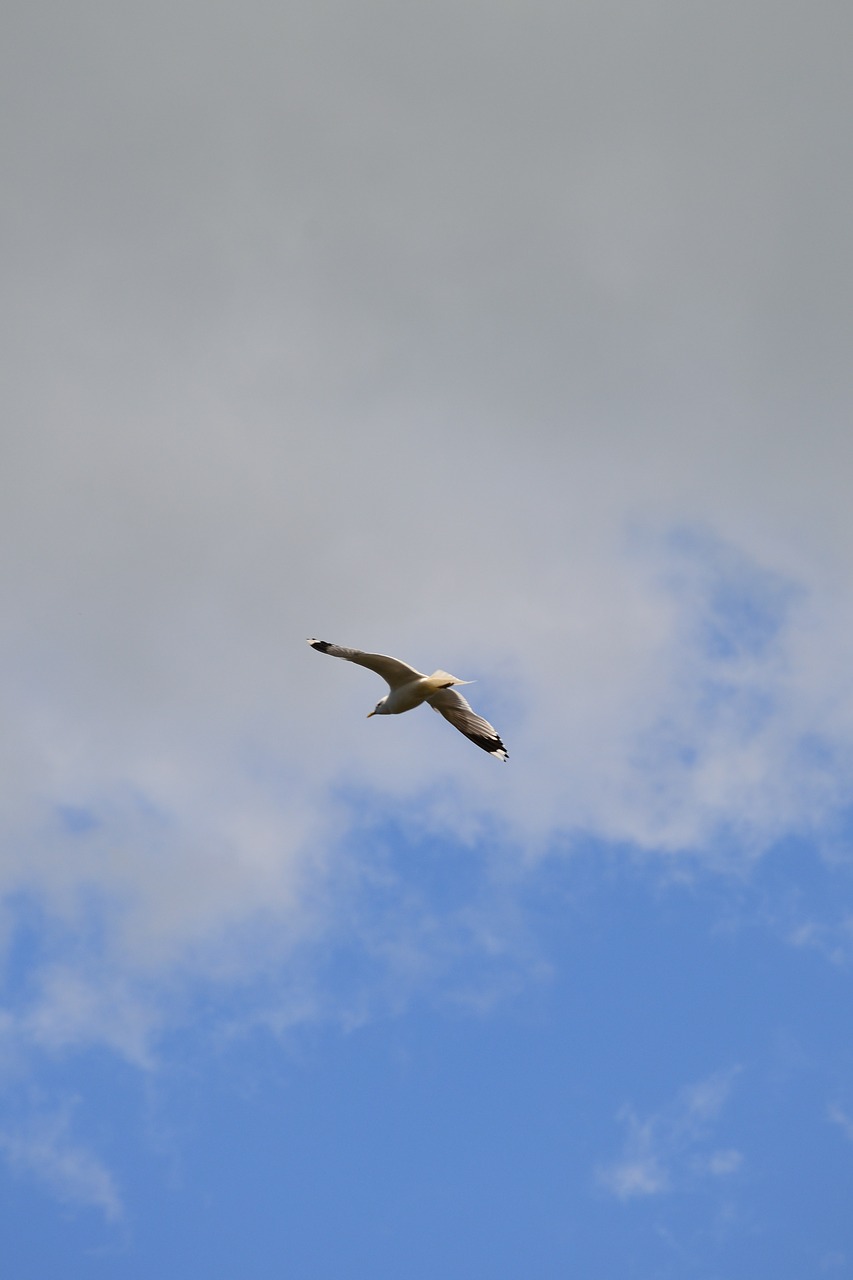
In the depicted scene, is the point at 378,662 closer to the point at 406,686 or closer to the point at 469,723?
the point at 406,686

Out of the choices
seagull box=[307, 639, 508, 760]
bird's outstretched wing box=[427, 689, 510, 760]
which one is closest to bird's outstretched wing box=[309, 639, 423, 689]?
seagull box=[307, 639, 508, 760]

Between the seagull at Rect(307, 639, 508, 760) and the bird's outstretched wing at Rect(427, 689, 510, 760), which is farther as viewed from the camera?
the bird's outstretched wing at Rect(427, 689, 510, 760)

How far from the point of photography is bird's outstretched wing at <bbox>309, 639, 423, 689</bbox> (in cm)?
1952

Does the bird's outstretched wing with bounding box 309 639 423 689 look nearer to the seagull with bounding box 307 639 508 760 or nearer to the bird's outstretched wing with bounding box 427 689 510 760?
the seagull with bounding box 307 639 508 760

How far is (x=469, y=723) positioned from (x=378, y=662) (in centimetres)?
267

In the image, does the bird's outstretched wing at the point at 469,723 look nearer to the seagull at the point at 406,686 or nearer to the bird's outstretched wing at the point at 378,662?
the seagull at the point at 406,686

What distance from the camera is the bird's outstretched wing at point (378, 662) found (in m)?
19.5

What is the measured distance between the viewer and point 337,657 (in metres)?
19.8

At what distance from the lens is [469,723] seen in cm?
2178

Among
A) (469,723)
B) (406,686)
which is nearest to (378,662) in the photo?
(406,686)

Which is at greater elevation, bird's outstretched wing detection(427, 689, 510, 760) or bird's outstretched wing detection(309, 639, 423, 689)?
bird's outstretched wing detection(427, 689, 510, 760)

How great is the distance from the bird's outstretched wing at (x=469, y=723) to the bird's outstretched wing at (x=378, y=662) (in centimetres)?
142

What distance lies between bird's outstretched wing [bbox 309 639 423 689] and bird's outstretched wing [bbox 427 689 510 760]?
1422mm

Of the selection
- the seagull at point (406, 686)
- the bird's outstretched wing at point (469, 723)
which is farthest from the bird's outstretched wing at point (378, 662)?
the bird's outstretched wing at point (469, 723)
